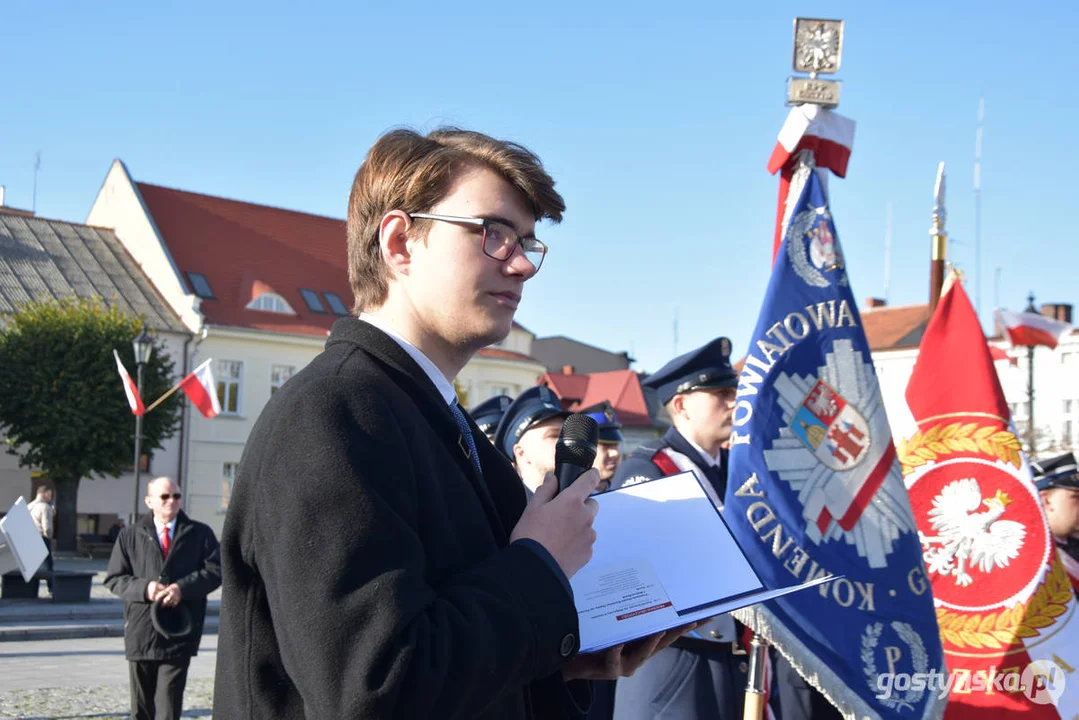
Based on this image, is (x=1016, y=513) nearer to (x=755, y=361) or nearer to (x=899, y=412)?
(x=899, y=412)

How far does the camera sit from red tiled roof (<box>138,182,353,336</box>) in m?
45.2

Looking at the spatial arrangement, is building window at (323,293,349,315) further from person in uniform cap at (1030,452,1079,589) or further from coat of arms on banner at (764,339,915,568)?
coat of arms on banner at (764,339,915,568)

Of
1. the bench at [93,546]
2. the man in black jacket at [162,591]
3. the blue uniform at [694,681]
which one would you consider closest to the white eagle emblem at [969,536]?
the blue uniform at [694,681]

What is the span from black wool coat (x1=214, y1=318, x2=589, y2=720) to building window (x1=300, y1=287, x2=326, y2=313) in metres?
46.1

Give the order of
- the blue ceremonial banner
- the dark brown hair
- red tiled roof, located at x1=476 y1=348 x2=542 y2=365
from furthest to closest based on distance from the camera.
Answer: red tiled roof, located at x1=476 y1=348 x2=542 y2=365
the blue ceremonial banner
the dark brown hair

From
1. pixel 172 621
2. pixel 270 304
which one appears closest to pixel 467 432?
pixel 172 621

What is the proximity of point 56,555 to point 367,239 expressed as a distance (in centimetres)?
3624

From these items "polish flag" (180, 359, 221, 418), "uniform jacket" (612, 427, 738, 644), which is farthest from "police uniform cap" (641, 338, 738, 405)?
"polish flag" (180, 359, 221, 418)

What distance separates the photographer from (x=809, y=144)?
600 cm

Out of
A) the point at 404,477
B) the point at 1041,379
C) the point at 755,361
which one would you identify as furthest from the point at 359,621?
the point at 1041,379

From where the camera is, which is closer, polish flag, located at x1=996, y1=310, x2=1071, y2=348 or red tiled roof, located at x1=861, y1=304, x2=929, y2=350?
polish flag, located at x1=996, y1=310, x2=1071, y2=348

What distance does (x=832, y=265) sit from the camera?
5.71 metres

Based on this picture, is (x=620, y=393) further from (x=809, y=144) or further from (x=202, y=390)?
(x=809, y=144)

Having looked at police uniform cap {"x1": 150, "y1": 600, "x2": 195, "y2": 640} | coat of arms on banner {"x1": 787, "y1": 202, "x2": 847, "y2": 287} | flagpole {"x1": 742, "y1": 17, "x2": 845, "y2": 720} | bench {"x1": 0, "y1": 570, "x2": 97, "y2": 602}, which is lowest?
bench {"x1": 0, "y1": 570, "x2": 97, "y2": 602}
